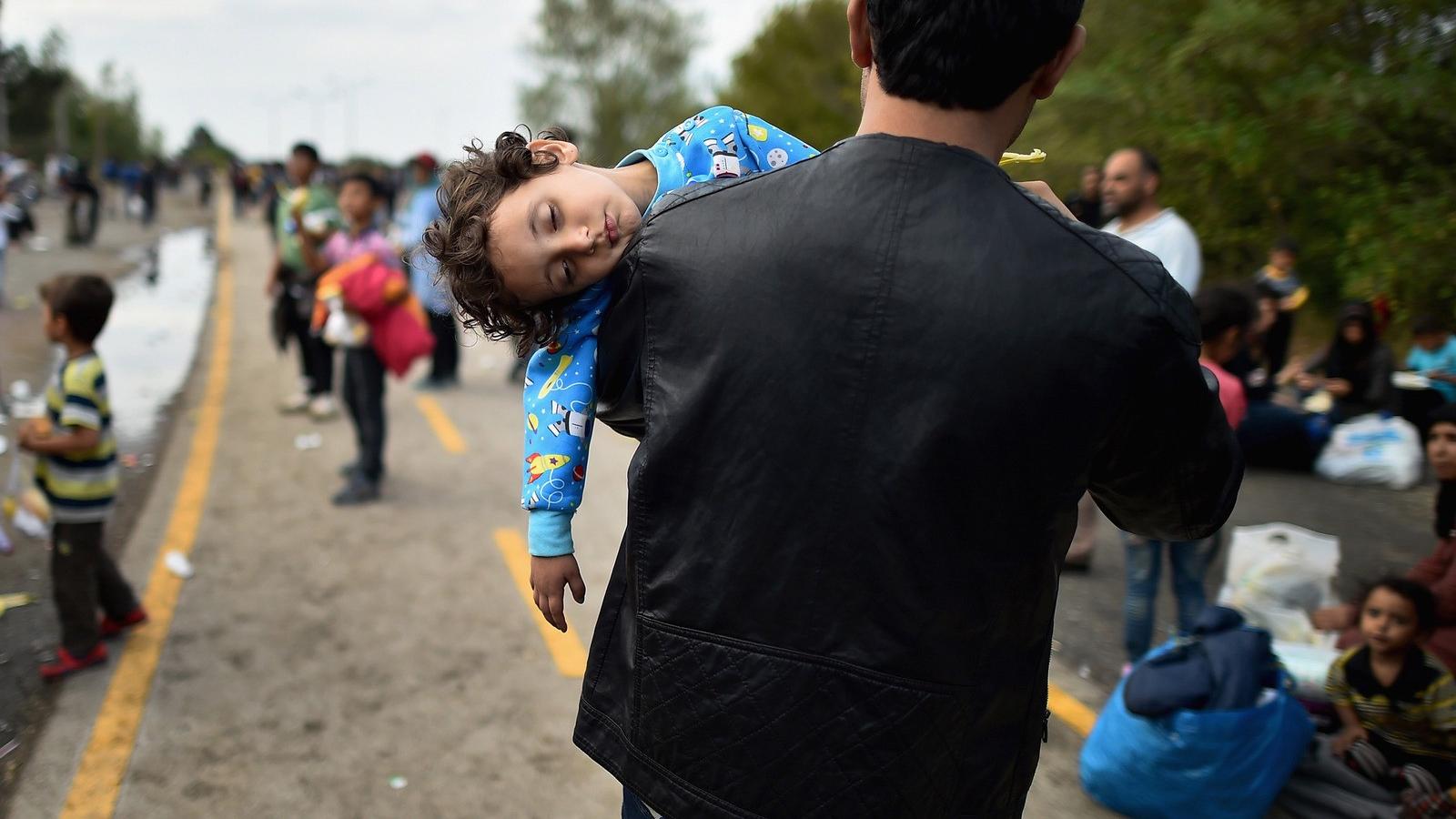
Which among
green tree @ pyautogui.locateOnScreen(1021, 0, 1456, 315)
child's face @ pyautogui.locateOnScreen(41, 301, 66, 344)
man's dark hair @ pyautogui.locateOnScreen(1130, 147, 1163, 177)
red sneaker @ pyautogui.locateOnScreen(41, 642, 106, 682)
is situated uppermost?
green tree @ pyautogui.locateOnScreen(1021, 0, 1456, 315)

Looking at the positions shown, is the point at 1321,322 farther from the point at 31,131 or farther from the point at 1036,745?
the point at 31,131

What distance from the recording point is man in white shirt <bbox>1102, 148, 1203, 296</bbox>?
5129 millimetres

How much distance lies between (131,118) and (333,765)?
354ft

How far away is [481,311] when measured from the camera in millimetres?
1731

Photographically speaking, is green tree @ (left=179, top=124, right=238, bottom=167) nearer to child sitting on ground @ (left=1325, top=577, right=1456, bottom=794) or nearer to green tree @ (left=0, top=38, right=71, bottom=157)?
green tree @ (left=0, top=38, right=71, bottom=157)

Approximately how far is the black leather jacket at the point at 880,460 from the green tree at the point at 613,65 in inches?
1979

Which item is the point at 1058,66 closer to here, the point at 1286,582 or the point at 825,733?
the point at 825,733

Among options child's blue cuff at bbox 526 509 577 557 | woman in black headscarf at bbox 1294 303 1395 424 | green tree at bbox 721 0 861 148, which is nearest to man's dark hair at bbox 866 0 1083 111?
child's blue cuff at bbox 526 509 577 557

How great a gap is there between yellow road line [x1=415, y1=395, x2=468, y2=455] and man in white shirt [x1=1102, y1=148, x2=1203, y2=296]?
4863 millimetres

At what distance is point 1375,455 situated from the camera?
7.86 meters

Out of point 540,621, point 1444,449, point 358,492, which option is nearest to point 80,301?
point 540,621

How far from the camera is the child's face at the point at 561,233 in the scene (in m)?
1.60

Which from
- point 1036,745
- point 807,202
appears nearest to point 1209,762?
point 1036,745

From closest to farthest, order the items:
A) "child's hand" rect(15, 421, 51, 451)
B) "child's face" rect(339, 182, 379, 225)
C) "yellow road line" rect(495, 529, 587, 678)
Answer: "child's hand" rect(15, 421, 51, 451)
"yellow road line" rect(495, 529, 587, 678)
"child's face" rect(339, 182, 379, 225)
